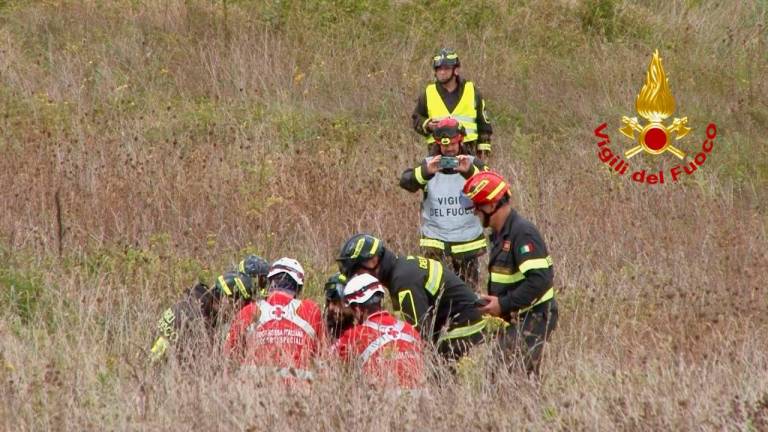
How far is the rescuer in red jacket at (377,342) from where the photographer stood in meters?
7.16

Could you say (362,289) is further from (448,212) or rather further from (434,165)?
(448,212)

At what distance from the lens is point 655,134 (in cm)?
1515

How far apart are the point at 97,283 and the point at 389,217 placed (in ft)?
9.52

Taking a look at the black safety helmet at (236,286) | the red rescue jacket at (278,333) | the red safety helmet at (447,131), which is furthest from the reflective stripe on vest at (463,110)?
the red rescue jacket at (278,333)

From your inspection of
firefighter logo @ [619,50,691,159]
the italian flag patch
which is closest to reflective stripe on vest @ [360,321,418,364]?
the italian flag patch

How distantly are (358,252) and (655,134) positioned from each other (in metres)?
7.81

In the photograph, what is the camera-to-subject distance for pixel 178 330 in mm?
8234

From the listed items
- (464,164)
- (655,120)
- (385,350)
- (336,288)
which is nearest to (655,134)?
(655,120)

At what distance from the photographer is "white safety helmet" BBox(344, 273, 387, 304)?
7562 millimetres

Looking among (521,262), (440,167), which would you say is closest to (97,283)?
(440,167)

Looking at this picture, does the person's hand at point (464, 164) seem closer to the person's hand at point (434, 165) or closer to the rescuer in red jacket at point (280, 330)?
the person's hand at point (434, 165)

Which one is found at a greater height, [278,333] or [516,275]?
[516,275]

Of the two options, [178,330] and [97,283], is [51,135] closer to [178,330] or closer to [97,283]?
[97,283]

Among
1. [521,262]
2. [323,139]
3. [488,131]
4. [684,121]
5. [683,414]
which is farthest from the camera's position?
[684,121]
